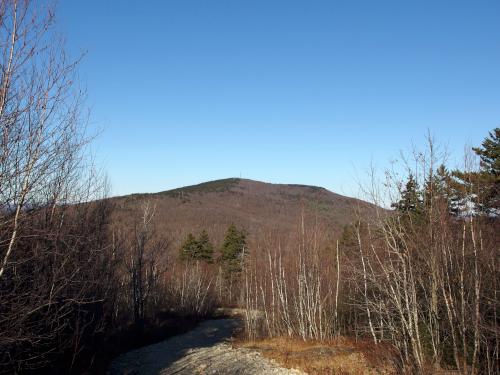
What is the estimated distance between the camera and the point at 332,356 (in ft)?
48.4

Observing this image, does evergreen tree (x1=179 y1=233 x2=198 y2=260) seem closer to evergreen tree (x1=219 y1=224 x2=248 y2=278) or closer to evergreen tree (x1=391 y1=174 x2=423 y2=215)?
evergreen tree (x1=219 y1=224 x2=248 y2=278)

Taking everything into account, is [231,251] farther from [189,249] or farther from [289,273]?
[289,273]

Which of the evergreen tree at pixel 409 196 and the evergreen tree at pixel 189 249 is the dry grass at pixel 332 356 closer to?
the evergreen tree at pixel 409 196

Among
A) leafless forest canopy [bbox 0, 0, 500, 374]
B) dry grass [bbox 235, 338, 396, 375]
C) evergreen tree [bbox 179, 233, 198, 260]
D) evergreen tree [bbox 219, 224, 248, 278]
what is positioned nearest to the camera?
leafless forest canopy [bbox 0, 0, 500, 374]

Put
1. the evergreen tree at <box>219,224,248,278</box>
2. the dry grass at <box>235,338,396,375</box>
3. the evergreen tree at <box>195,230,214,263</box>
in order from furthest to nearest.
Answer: the evergreen tree at <box>195,230,214,263</box> < the evergreen tree at <box>219,224,248,278</box> < the dry grass at <box>235,338,396,375</box>

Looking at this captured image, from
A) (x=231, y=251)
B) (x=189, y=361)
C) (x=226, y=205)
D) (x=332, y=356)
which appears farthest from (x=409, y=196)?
(x=226, y=205)

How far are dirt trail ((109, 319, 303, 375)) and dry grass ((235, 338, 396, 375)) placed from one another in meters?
0.60

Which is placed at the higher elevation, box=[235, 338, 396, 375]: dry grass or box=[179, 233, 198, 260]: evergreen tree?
box=[179, 233, 198, 260]: evergreen tree

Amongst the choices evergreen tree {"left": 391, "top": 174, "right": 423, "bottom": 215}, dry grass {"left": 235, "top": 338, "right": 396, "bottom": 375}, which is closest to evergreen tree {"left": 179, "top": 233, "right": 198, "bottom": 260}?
dry grass {"left": 235, "top": 338, "right": 396, "bottom": 375}

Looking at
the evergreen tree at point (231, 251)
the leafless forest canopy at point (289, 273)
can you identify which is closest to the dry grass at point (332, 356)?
the leafless forest canopy at point (289, 273)

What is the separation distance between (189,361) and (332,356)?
5.76 meters

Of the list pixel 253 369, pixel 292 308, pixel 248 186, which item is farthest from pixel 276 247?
pixel 248 186

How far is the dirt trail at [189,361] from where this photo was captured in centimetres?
1452

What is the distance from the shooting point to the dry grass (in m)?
13.1
